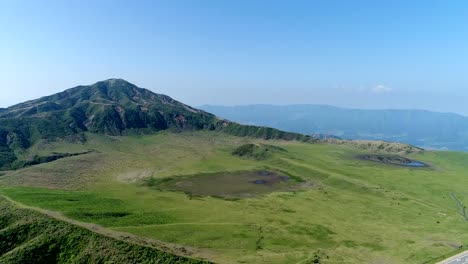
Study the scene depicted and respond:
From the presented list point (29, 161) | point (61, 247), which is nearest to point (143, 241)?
point (61, 247)

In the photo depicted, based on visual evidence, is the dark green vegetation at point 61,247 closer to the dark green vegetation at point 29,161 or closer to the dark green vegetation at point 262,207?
the dark green vegetation at point 262,207

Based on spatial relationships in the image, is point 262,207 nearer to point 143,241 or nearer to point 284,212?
point 284,212

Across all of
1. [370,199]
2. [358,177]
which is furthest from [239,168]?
[370,199]

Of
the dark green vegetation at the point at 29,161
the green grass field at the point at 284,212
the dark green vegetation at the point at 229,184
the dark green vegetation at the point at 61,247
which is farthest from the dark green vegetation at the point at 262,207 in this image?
the dark green vegetation at the point at 29,161

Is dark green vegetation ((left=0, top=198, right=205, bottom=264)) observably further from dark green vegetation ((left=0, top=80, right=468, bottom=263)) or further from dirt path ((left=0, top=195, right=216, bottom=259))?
dirt path ((left=0, top=195, right=216, bottom=259))

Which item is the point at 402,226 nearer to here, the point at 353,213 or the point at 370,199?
the point at 353,213
